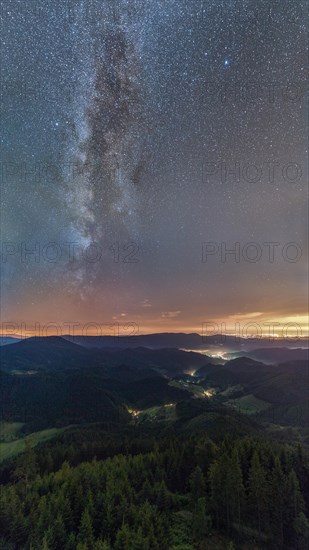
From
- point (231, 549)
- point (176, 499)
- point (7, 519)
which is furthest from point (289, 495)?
point (7, 519)

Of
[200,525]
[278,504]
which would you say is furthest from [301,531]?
[200,525]

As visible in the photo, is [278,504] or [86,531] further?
[278,504]

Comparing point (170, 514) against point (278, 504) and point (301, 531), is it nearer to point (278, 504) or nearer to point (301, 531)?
point (278, 504)

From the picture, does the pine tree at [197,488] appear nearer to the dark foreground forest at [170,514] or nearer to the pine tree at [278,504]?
the dark foreground forest at [170,514]

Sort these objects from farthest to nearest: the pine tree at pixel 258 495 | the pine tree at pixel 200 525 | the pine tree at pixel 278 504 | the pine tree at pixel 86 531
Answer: the pine tree at pixel 258 495 → the pine tree at pixel 278 504 → the pine tree at pixel 200 525 → the pine tree at pixel 86 531

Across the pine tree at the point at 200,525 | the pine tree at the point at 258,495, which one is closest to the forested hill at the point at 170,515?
the pine tree at the point at 258,495

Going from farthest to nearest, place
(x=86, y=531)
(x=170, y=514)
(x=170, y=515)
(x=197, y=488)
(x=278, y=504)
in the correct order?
1. (x=197, y=488)
2. (x=170, y=514)
3. (x=170, y=515)
4. (x=278, y=504)
5. (x=86, y=531)

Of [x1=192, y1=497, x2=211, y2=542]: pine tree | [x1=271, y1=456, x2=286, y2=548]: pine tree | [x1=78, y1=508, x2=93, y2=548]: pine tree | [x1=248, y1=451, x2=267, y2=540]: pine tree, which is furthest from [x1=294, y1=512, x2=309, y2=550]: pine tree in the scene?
[x1=78, y1=508, x2=93, y2=548]: pine tree

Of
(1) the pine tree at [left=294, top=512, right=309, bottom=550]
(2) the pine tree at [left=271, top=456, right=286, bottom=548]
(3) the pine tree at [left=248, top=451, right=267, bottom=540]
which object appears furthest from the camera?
(3) the pine tree at [left=248, top=451, right=267, bottom=540]

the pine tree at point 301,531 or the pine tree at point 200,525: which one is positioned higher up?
the pine tree at point 200,525

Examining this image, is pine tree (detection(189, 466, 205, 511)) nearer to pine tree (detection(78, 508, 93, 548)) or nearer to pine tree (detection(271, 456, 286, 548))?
pine tree (detection(271, 456, 286, 548))

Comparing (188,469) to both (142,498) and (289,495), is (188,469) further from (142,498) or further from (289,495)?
(289,495)
